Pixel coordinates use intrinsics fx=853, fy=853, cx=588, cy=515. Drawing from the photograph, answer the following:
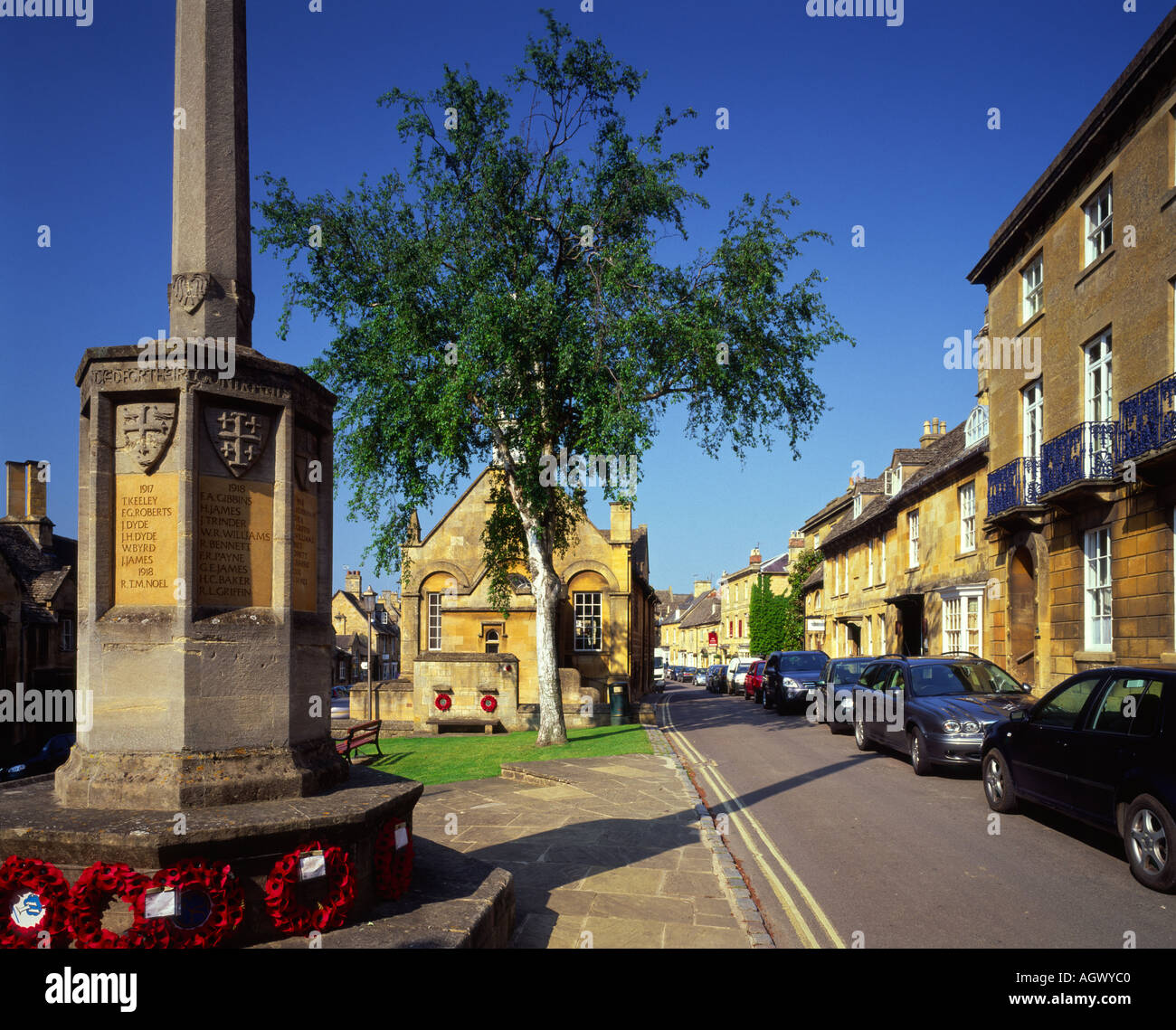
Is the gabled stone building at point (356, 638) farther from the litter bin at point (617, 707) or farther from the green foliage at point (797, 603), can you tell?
the litter bin at point (617, 707)

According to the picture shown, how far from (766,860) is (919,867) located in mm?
1398

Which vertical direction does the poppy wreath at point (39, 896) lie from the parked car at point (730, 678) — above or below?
above

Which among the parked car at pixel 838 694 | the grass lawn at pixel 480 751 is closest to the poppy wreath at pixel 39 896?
the grass lawn at pixel 480 751

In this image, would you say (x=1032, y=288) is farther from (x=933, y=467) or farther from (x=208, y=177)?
(x=208, y=177)

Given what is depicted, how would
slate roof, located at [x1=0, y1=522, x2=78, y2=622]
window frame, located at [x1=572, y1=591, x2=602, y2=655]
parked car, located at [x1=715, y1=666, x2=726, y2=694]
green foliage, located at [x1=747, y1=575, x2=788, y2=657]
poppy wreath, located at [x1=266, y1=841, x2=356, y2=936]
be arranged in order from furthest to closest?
green foliage, located at [x1=747, y1=575, x2=788, y2=657] < parked car, located at [x1=715, y1=666, x2=726, y2=694] < slate roof, located at [x1=0, y1=522, x2=78, y2=622] < window frame, located at [x1=572, y1=591, x2=602, y2=655] < poppy wreath, located at [x1=266, y1=841, x2=356, y2=936]

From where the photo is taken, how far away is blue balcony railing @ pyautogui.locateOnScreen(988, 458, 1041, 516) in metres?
19.5

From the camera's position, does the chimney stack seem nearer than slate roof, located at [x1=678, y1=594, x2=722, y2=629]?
Yes

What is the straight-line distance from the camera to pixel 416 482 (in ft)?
60.1

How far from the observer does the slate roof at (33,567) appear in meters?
34.7

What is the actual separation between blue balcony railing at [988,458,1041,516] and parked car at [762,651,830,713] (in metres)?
6.45

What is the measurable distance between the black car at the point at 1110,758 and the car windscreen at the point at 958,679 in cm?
416

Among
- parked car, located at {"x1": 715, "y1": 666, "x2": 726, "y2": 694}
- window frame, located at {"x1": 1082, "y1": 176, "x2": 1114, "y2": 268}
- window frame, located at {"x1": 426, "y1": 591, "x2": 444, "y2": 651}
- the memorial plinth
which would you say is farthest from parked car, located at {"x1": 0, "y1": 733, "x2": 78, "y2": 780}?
parked car, located at {"x1": 715, "y1": 666, "x2": 726, "y2": 694}

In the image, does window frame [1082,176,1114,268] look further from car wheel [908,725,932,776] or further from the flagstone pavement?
the flagstone pavement

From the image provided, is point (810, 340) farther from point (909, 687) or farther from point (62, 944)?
point (62, 944)
